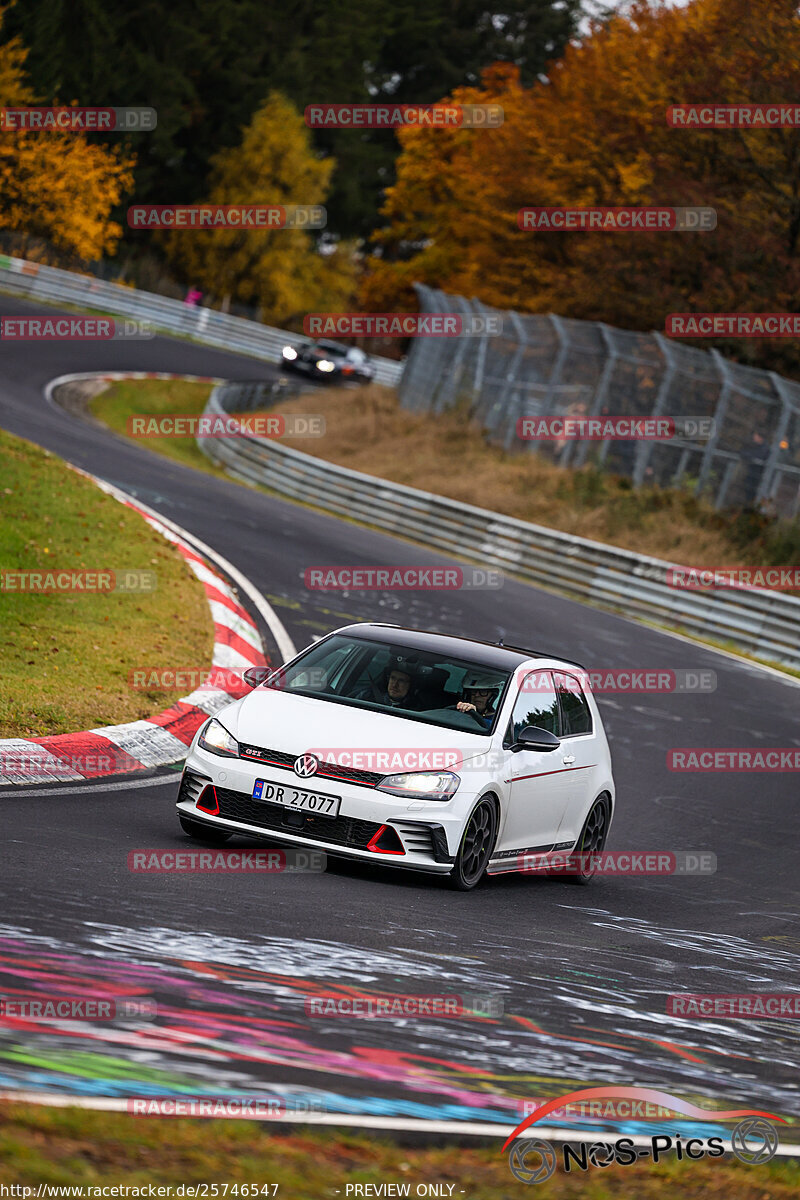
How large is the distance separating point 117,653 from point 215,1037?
8.47 meters

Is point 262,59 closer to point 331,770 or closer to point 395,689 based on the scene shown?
point 395,689

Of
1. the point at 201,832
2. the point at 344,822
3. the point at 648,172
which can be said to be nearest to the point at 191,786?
the point at 201,832

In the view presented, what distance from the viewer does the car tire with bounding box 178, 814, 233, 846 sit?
29.1 ft

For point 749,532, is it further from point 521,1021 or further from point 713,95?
point 521,1021

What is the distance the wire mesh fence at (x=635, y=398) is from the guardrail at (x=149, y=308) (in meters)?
16.5

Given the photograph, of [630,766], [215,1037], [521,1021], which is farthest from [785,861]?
[215,1037]

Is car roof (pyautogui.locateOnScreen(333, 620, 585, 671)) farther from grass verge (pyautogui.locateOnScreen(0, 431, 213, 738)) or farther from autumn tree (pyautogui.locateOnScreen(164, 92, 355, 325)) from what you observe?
autumn tree (pyautogui.locateOnScreen(164, 92, 355, 325))

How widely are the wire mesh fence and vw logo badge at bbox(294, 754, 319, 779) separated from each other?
68.1ft

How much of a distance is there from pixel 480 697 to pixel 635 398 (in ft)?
75.9

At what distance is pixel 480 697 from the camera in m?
9.77

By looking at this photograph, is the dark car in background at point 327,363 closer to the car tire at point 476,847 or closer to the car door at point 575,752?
the car door at point 575,752

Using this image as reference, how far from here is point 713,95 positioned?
3788 centimetres

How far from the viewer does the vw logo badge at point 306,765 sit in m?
8.62

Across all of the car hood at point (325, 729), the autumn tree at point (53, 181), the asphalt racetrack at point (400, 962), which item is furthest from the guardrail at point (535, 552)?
the autumn tree at point (53, 181)
